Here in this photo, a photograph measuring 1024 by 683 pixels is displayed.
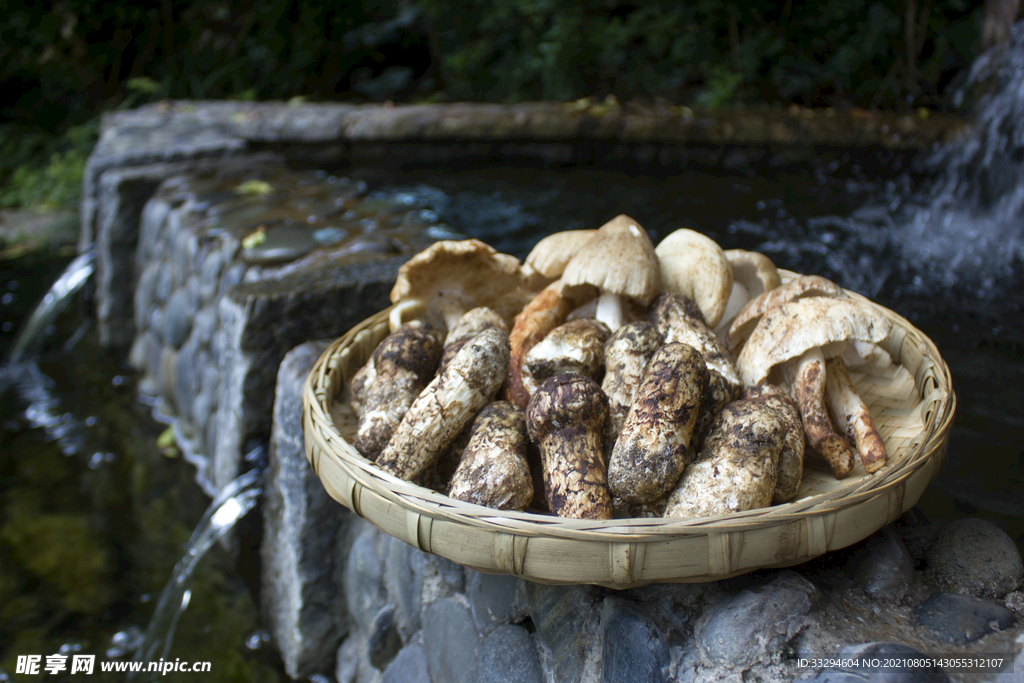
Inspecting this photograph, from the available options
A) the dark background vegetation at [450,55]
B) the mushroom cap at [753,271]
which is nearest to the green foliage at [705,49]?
the dark background vegetation at [450,55]

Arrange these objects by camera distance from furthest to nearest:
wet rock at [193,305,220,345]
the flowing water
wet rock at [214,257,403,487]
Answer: wet rock at [193,305,220,345] → the flowing water → wet rock at [214,257,403,487]

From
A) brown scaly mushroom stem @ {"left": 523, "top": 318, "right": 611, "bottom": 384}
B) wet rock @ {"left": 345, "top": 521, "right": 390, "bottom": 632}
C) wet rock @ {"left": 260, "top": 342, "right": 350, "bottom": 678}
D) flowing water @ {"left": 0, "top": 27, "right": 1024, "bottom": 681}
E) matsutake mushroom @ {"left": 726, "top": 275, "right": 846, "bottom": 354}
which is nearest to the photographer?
brown scaly mushroom stem @ {"left": 523, "top": 318, "right": 611, "bottom": 384}

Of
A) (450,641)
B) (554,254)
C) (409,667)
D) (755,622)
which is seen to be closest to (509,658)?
(450,641)

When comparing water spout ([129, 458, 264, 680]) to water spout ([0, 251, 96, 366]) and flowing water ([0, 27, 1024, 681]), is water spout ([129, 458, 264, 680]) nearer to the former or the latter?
flowing water ([0, 27, 1024, 681])

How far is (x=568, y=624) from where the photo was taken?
1.47m

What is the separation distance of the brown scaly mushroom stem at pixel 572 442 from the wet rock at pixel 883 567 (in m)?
0.54

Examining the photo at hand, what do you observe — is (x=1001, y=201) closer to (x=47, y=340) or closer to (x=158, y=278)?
(x=158, y=278)

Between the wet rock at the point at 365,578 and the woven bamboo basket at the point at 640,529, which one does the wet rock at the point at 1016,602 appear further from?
the wet rock at the point at 365,578

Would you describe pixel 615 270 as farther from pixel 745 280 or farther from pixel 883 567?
pixel 883 567

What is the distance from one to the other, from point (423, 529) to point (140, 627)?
204 cm

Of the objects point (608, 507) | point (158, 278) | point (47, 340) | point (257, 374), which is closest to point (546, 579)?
point (608, 507)

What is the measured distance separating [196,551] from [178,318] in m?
1.66

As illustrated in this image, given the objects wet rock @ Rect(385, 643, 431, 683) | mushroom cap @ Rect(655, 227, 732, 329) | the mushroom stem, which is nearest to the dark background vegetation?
mushroom cap @ Rect(655, 227, 732, 329)

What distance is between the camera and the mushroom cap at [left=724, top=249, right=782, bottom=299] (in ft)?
6.40
